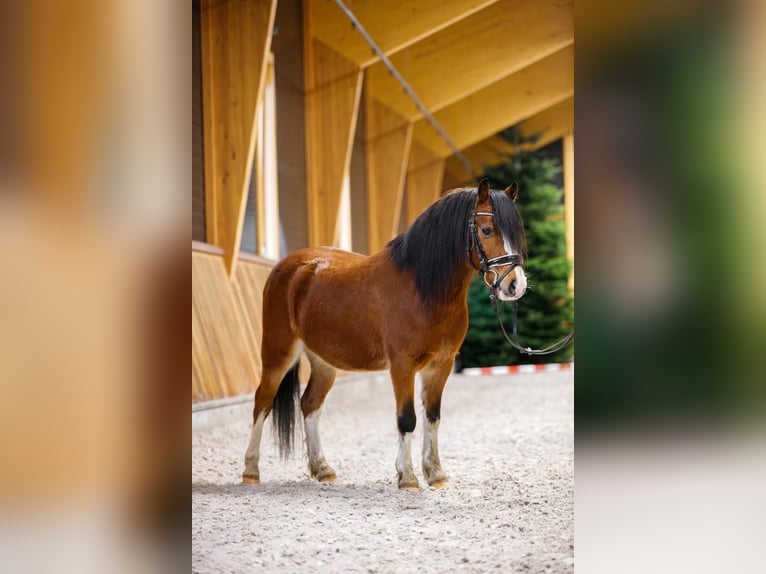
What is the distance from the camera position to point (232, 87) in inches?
238

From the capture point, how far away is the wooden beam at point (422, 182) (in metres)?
12.0

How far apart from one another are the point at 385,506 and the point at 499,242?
50.2 inches

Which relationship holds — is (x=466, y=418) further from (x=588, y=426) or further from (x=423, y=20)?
(x=588, y=426)

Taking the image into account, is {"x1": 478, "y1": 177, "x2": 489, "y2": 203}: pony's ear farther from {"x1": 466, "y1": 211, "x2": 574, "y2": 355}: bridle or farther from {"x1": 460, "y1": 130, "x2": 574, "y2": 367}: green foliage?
{"x1": 460, "y1": 130, "x2": 574, "y2": 367}: green foliage

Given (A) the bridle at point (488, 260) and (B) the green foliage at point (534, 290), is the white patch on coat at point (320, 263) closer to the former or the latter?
(A) the bridle at point (488, 260)

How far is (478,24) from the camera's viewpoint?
5.08 metres

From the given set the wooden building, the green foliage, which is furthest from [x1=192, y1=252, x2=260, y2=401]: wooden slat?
the green foliage

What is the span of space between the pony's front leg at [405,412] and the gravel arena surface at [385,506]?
0.08m

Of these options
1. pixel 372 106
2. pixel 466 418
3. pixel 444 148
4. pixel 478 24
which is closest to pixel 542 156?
pixel 444 148

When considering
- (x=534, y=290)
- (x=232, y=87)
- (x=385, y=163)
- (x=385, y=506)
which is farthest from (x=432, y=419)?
(x=385, y=163)

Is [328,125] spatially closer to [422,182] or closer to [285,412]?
[285,412]

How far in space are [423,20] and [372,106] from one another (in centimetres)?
513

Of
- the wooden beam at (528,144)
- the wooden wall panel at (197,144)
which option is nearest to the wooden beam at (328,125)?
the wooden wall panel at (197,144)

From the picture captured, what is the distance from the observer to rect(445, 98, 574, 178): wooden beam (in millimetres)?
9383
